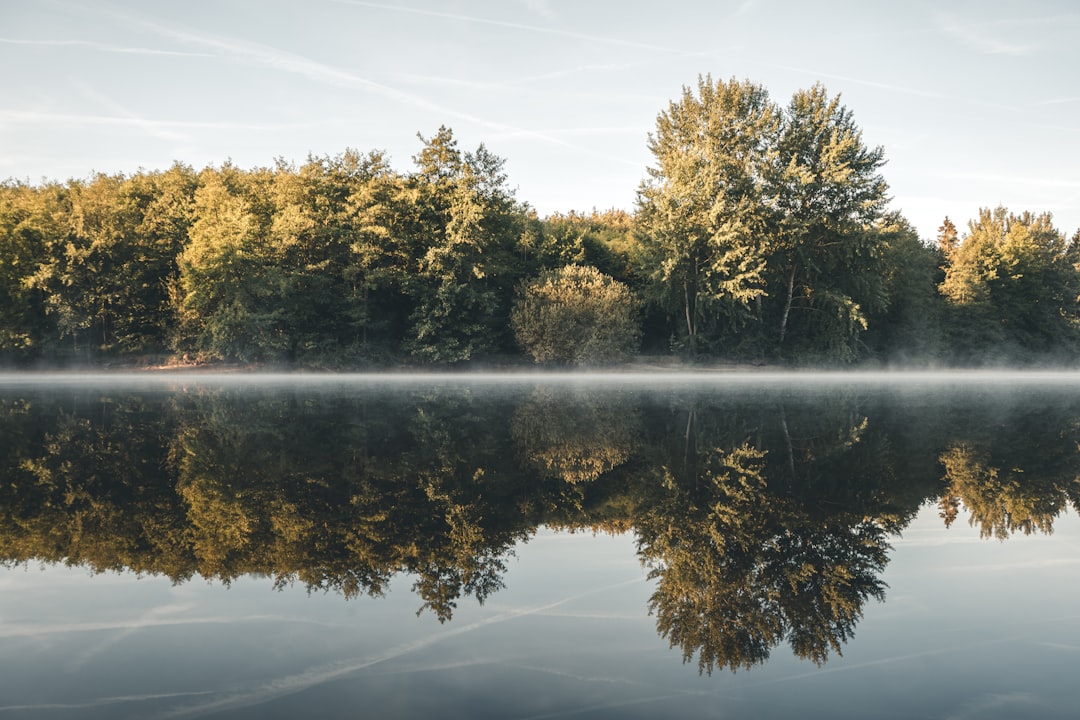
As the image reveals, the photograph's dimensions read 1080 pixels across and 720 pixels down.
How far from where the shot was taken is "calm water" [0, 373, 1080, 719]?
13.0 ft

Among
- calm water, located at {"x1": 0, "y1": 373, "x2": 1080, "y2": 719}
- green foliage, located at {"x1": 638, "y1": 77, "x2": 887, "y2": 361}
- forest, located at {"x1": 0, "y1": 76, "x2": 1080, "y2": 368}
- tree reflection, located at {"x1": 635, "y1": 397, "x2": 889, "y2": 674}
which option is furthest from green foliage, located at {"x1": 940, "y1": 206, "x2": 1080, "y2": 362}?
tree reflection, located at {"x1": 635, "y1": 397, "x2": 889, "y2": 674}

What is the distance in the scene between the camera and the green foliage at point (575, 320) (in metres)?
49.6

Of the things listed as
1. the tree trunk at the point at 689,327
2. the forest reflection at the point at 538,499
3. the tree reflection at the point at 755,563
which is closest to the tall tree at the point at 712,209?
the tree trunk at the point at 689,327

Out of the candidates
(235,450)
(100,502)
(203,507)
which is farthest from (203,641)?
(235,450)

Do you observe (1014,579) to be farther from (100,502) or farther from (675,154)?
(675,154)

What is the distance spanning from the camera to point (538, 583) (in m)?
5.77

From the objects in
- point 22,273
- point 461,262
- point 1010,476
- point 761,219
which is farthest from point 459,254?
point 1010,476

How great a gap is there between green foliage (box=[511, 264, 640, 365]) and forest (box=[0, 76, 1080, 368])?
15 centimetres

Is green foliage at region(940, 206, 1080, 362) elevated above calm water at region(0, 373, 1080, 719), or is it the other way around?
green foliage at region(940, 206, 1080, 362)

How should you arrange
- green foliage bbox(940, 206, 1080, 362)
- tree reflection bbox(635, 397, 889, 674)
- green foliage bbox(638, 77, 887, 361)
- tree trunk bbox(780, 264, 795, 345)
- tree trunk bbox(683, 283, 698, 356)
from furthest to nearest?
green foliage bbox(940, 206, 1080, 362)
tree trunk bbox(780, 264, 795, 345)
tree trunk bbox(683, 283, 698, 356)
green foliage bbox(638, 77, 887, 361)
tree reflection bbox(635, 397, 889, 674)

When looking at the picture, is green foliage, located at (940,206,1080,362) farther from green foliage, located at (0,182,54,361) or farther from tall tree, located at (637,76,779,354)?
green foliage, located at (0,182,54,361)

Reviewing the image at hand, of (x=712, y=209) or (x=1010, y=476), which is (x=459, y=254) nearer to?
(x=712, y=209)

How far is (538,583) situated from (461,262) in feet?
154

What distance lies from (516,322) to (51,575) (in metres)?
44.9
